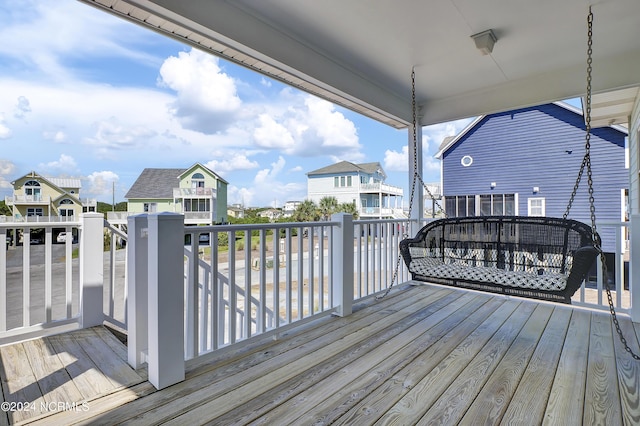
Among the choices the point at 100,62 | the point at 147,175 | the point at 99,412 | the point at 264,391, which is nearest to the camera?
the point at 99,412

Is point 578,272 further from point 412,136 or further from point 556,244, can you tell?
point 412,136

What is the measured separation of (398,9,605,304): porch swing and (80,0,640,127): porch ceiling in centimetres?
49

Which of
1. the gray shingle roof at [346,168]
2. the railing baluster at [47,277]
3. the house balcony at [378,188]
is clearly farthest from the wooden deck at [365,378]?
the gray shingle roof at [346,168]

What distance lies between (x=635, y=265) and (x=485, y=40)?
2.43 meters

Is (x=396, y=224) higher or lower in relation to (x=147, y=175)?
lower

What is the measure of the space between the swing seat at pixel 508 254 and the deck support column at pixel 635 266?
0.54 meters

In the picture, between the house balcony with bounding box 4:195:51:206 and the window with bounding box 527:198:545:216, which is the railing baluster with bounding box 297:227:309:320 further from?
the window with bounding box 527:198:545:216

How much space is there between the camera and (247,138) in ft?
42.0

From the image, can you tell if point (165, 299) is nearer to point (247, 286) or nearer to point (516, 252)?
point (247, 286)

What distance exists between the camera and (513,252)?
10.00 ft

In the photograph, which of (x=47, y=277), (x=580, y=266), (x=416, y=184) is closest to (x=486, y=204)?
(x=416, y=184)

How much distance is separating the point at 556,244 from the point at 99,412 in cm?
352

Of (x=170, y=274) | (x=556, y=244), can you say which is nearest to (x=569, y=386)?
(x=556, y=244)

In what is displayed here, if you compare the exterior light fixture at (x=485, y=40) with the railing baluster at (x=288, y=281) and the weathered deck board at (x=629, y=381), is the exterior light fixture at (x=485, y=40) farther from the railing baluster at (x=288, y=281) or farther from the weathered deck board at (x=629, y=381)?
the weathered deck board at (x=629, y=381)
